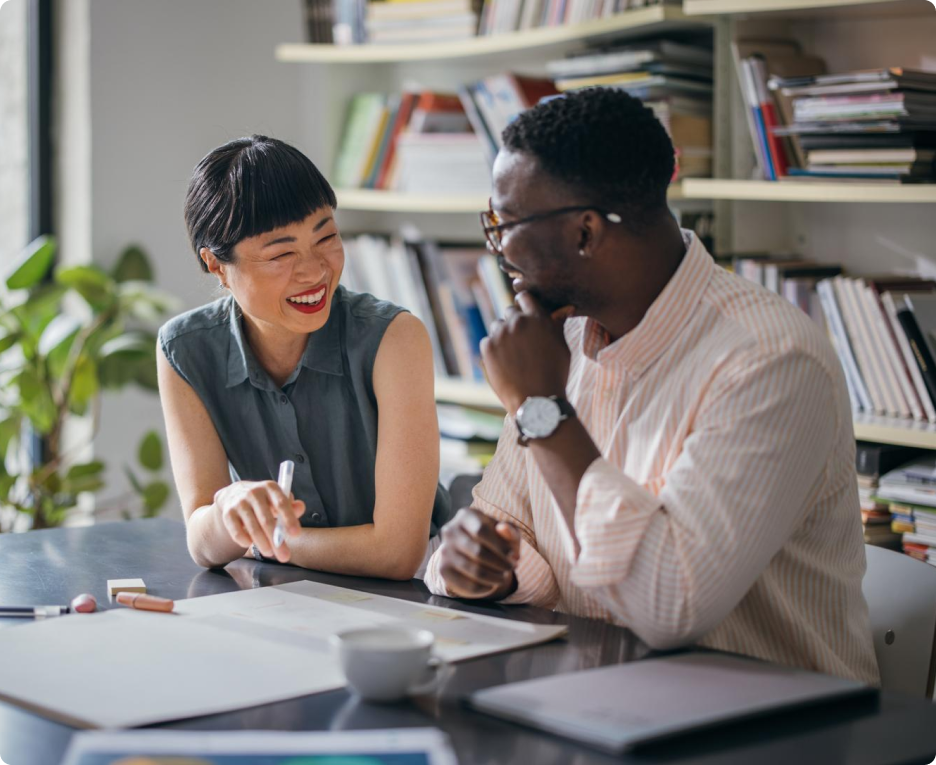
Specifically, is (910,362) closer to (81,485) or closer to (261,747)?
(261,747)

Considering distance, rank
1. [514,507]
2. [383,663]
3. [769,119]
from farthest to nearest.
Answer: [769,119]
[514,507]
[383,663]

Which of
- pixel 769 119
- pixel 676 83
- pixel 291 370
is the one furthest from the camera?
pixel 676 83

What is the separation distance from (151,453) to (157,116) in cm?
94

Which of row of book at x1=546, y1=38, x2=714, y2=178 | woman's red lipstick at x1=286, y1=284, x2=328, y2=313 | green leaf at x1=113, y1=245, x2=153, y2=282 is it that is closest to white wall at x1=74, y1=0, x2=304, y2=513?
green leaf at x1=113, y1=245, x2=153, y2=282

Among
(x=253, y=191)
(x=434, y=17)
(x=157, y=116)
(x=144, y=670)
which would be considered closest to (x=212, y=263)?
(x=253, y=191)

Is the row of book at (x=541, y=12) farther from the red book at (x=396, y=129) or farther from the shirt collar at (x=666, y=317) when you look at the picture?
the shirt collar at (x=666, y=317)

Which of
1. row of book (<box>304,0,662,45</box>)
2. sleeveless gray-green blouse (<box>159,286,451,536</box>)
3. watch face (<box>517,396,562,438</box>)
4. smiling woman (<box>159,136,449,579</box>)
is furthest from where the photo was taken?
row of book (<box>304,0,662,45</box>)

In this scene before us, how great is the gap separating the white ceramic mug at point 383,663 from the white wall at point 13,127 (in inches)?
105

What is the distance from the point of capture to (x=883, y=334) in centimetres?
225

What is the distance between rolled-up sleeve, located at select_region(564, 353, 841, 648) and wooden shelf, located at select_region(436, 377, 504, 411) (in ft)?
5.62

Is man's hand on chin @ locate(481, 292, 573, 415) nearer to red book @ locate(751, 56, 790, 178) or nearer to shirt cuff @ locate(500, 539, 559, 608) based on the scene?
shirt cuff @ locate(500, 539, 559, 608)

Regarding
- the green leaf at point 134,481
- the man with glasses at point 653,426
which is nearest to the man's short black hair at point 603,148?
the man with glasses at point 653,426

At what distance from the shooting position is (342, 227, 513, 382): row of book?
3043 mm

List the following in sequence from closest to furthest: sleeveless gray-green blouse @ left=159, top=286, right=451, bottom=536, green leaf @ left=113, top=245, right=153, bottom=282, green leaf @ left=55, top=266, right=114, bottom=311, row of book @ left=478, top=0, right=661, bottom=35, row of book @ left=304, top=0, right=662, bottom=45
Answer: sleeveless gray-green blouse @ left=159, top=286, right=451, bottom=536, row of book @ left=478, top=0, right=661, bottom=35, row of book @ left=304, top=0, right=662, bottom=45, green leaf @ left=55, top=266, right=114, bottom=311, green leaf @ left=113, top=245, right=153, bottom=282
